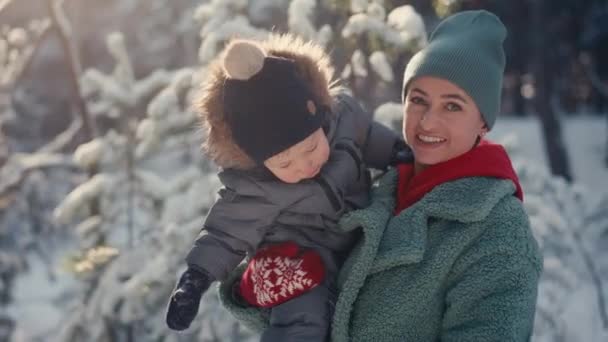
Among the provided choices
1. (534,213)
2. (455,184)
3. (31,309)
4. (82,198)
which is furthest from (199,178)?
(31,309)

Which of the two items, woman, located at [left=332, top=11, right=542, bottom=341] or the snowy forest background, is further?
the snowy forest background

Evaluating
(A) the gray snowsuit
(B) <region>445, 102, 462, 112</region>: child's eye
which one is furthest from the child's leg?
(B) <region>445, 102, 462, 112</region>: child's eye

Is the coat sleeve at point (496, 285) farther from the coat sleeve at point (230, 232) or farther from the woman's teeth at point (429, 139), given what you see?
the coat sleeve at point (230, 232)

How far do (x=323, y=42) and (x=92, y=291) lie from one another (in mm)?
2210

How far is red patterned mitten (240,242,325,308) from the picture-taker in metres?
1.82

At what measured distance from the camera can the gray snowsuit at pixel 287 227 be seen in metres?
1.82

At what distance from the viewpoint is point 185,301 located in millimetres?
1715

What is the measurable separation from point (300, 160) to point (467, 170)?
1.27 feet

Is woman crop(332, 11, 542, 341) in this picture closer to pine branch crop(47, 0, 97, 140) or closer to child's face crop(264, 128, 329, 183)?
child's face crop(264, 128, 329, 183)

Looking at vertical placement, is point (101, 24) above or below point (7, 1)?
below

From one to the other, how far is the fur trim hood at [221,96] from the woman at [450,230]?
22 cm

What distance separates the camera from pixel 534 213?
4.54 meters

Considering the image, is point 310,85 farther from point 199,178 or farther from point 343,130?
point 199,178

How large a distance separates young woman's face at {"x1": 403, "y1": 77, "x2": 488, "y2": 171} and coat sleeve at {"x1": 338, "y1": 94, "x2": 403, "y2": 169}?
13.5 inches
